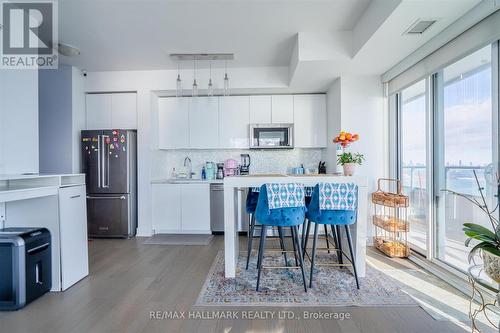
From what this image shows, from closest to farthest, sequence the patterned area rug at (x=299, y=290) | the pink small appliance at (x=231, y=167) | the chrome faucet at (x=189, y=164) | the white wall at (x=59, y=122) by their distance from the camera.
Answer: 1. the patterned area rug at (x=299, y=290)
2. the white wall at (x=59, y=122)
3. the pink small appliance at (x=231, y=167)
4. the chrome faucet at (x=189, y=164)

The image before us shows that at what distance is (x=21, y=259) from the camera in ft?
6.11

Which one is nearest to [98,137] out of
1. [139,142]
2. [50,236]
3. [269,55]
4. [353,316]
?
[139,142]

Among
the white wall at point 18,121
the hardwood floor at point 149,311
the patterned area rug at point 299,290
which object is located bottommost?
the hardwood floor at point 149,311

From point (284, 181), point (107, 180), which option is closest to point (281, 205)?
point (284, 181)

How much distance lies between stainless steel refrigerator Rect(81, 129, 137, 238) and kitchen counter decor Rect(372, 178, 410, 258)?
367 cm

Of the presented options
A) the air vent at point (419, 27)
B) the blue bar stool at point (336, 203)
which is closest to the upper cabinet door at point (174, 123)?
the blue bar stool at point (336, 203)

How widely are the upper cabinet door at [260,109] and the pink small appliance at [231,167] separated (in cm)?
80

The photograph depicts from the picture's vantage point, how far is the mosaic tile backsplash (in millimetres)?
4277

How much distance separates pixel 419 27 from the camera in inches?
83.7

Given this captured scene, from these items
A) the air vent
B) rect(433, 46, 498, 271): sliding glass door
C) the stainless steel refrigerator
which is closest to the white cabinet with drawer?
the stainless steel refrigerator

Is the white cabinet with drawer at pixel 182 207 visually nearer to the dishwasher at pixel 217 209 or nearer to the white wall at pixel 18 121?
the dishwasher at pixel 217 209

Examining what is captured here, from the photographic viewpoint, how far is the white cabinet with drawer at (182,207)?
3.84 metres

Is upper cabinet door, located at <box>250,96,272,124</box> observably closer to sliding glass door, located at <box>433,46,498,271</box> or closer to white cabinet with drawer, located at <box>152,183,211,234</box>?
white cabinet with drawer, located at <box>152,183,211,234</box>

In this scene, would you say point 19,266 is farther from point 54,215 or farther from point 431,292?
point 431,292
